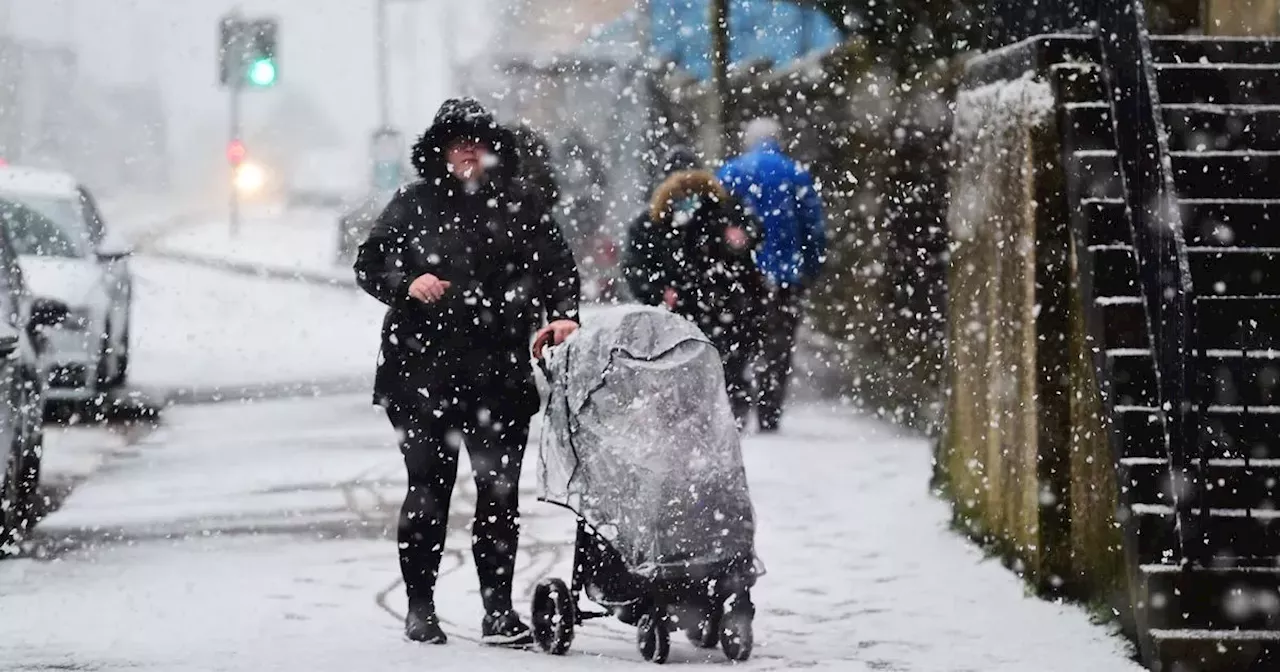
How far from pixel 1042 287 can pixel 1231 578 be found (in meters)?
1.78

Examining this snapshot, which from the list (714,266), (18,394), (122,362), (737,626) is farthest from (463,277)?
(122,362)

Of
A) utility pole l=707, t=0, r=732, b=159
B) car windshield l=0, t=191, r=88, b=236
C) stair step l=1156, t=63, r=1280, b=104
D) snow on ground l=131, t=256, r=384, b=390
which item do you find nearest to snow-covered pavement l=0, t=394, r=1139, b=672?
stair step l=1156, t=63, r=1280, b=104

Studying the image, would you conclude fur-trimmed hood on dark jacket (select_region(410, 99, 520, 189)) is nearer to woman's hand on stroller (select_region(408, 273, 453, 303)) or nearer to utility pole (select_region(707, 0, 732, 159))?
woman's hand on stroller (select_region(408, 273, 453, 303))

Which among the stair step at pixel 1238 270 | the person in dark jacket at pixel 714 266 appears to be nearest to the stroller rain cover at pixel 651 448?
the stair step at pixel 1238 270

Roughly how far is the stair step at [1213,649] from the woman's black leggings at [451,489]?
2.09m

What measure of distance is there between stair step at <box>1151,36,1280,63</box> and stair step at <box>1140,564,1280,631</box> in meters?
2.85

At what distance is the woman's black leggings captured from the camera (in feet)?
22.9

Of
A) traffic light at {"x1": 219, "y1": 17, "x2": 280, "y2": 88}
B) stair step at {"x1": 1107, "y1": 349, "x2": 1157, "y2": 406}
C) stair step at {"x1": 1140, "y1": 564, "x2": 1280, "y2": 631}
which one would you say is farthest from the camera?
traffic light at {"x1": 219, "y1": 17, "x2": 280, "y2": 88}

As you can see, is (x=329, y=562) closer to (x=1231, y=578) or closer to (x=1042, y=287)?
(x=1042, y=287)

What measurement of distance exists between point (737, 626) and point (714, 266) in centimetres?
540

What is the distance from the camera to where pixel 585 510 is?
6.64 m

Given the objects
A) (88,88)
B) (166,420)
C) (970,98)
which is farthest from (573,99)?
(88,88)

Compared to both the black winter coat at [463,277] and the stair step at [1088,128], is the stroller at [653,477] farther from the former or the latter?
the stair step at [1088,128]

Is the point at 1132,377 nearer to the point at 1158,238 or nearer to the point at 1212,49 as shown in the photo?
the point at 1158,238
